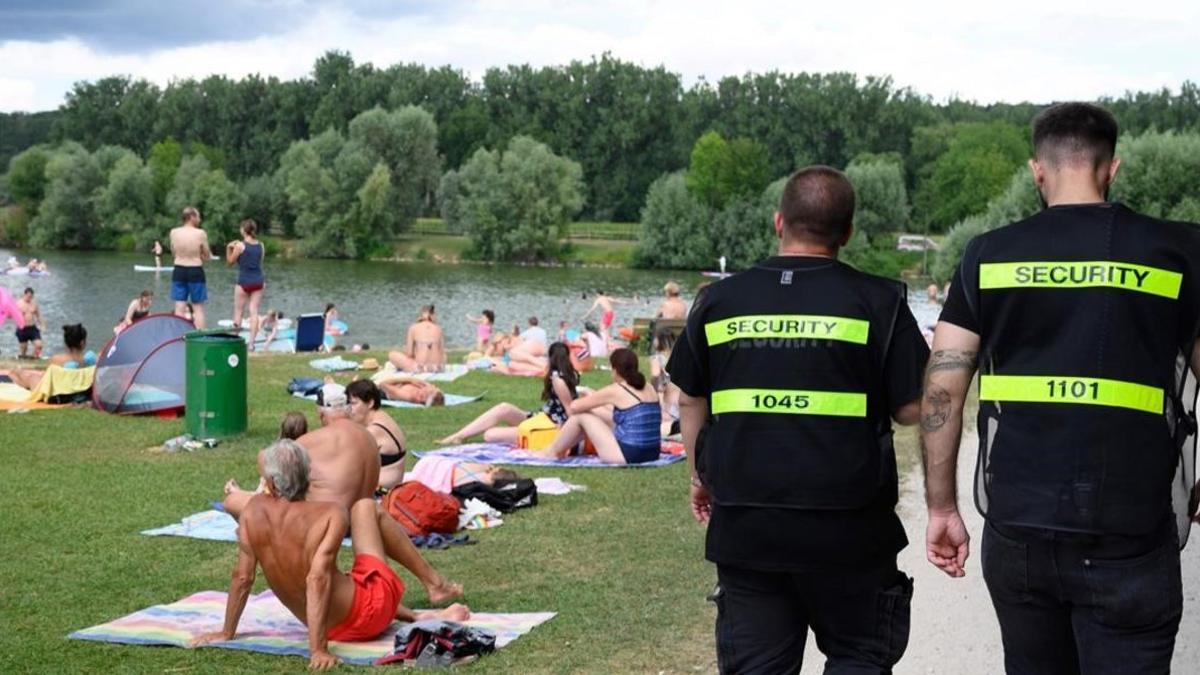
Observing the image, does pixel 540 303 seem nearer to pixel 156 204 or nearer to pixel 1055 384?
pixel 156 204

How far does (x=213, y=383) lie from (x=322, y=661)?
6.75 m

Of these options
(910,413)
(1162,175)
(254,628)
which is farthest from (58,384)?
(1162,175)

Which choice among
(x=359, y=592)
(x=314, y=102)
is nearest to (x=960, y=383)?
(x=359, y=592)

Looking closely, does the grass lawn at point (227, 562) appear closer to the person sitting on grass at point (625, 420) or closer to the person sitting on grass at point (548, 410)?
the person sitting on grass at point (625, 420)

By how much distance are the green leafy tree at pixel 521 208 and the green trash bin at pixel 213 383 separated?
6012 centimetres

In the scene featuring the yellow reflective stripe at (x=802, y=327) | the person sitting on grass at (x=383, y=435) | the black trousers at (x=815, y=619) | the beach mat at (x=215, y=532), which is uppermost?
the yellow reflective stripe at (x=802, y=327)

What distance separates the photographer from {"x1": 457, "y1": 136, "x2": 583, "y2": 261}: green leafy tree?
239 feet

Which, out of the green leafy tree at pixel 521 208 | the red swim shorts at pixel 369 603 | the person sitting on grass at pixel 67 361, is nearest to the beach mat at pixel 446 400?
the person sitting on grass at pixel 67 361

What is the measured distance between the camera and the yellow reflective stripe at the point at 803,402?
356 centimetres

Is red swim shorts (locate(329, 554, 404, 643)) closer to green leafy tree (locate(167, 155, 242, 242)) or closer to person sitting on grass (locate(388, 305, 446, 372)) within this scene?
person sitting on grass (locate(388, 305, 446, 372))

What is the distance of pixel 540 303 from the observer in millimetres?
49312

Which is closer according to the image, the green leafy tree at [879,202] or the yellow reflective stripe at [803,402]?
the yellow reflective stripe at [803,402]

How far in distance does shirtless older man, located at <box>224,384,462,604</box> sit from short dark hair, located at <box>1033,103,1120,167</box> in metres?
4.01

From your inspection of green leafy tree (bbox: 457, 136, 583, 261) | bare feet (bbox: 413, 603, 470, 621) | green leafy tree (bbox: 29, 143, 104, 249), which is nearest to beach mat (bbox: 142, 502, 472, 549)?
bare feet (bbox: 413, 603, 470, 621)
